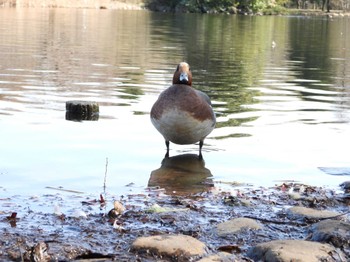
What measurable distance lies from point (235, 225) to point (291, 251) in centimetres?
89

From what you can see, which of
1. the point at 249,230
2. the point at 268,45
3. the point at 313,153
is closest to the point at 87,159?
the point at 313,153

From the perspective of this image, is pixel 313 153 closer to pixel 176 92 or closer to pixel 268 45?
pixel 176 92

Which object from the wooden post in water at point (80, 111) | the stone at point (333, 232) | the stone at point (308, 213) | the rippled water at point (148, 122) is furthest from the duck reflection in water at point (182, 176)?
the wooden post in water at point (80, 111)

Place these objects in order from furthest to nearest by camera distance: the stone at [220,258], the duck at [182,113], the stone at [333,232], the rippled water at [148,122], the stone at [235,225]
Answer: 1. the duck at [182,113]
2. the rippled water at [148,122]
3. the stone at [235,225]
4. the stone at [333,232]
5. the stone at [220,258]

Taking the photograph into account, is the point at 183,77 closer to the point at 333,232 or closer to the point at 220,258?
the point at 333,232

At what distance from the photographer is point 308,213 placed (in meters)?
7.35

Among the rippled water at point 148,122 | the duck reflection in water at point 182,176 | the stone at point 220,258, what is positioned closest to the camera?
the stone at point 220,258

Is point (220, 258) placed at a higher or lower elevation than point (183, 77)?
lower

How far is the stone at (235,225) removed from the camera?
6.59 meters

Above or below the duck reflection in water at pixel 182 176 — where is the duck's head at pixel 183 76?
above

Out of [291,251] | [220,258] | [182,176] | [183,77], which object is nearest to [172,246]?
[220,258]

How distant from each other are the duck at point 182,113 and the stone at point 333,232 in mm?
3710

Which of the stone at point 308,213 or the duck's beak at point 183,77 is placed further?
the duck's beak at point 183,77

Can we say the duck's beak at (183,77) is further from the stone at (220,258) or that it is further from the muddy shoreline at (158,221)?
the stone at (220,258)
